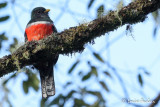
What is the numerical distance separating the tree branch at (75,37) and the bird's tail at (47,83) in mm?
760

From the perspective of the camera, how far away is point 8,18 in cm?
399

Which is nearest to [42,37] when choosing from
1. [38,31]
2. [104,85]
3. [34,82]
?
[38,31]

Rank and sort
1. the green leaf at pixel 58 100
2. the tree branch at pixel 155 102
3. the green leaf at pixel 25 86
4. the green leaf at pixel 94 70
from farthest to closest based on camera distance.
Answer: the green leaf at pixel 25 86
the green leaf at pixel 94 70
the green leaf at pixel 58 100
the tree branch at pixel 155 102

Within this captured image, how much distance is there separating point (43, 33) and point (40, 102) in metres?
1.02

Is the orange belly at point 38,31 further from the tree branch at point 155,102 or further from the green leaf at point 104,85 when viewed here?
the tree branch at point 155,102

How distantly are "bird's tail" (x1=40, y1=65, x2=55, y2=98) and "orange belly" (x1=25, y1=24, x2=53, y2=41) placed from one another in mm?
475

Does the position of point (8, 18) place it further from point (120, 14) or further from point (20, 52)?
point (120, 14)

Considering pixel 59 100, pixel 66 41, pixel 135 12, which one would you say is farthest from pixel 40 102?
pixel 135 12

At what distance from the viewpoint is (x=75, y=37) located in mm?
2926

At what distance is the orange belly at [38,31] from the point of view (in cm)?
398

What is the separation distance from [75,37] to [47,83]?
1243mm

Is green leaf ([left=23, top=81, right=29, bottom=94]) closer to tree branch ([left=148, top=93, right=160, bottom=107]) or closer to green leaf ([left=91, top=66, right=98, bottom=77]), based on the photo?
green leaf ([left=91, top=66, right=98, bottom=77])

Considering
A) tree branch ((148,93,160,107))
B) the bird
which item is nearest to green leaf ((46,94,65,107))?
the bird

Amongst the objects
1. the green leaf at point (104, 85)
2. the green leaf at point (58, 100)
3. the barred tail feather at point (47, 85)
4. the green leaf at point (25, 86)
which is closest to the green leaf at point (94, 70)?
the green leaf at point (104, 85)
